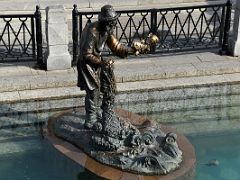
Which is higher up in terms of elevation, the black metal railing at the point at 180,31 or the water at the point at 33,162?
the black metal railing at the point at 180,31

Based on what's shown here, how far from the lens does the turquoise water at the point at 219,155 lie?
8.87 metres

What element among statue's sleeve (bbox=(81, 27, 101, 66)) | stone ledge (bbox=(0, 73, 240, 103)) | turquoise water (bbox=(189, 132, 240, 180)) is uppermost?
statue's sleeve (bbox=(81, 27, 101, 66))

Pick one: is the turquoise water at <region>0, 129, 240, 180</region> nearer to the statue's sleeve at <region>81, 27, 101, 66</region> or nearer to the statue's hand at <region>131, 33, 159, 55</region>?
the statue's sleeve at <region>81, 27, 101, 66</region>

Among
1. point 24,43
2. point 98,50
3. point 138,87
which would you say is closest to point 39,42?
point 24,43

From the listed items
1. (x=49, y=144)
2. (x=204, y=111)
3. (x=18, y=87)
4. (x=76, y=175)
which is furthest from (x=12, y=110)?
(x=204, y=111)

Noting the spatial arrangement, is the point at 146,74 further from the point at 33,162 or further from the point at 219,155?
the point at 33,162

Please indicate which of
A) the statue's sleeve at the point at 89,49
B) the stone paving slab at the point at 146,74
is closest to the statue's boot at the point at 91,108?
the statue's sleeve at the point at 89,49

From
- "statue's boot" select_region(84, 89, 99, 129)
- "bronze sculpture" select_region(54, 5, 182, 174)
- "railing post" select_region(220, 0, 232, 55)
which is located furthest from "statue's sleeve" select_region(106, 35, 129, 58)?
"railing post" select_region(220, 0, 232, 55)

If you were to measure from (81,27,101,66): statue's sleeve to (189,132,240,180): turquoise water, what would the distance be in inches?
92.4

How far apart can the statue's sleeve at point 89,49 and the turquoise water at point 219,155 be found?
235cm

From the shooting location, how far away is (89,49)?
811cm

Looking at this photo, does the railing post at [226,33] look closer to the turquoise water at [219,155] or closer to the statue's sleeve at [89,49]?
the turquoise water at [219,155]

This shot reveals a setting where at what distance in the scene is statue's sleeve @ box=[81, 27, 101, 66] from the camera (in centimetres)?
809

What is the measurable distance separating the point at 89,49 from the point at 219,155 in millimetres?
2897
